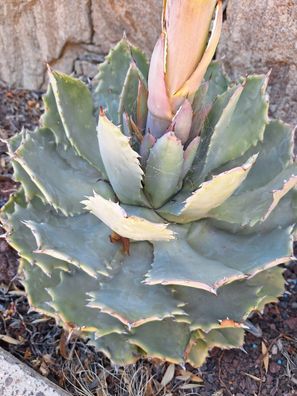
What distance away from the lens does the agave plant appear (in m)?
1.15

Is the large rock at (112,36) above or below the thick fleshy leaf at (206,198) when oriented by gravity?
above

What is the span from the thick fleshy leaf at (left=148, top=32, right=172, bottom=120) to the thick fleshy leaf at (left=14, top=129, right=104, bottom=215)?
0.31 meters

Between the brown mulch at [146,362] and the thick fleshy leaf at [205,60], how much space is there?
63 cm

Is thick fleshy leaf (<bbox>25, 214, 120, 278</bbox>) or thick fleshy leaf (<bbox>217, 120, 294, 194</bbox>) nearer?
thick fleshy leaf (<bbox>25, 214, 120, 278</bbox>)

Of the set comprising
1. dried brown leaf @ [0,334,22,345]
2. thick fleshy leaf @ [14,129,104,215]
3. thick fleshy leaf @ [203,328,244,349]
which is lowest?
dried brown leaf @ [0,334,22,345]

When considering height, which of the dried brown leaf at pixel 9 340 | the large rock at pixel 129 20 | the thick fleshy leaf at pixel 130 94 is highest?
the large rock at pixel 129 20

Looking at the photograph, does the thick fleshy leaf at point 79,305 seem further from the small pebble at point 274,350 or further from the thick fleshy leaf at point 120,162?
the small pebble at point 274,350

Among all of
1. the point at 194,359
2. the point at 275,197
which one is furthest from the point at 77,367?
the point at 275,197

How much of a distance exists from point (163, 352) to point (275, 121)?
0.65 metres

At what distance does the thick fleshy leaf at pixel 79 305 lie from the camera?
3.96 feet

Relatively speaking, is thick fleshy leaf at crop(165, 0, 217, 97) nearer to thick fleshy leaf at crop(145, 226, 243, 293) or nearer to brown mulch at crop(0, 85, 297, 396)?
thick fleshy leaf at crop(145, 226, 243, 293)

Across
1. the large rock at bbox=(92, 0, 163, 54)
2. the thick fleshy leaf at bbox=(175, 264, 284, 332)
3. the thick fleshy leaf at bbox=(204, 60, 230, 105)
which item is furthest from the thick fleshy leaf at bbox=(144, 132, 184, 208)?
the large rock at bbox=(92, 0, 163, 54)

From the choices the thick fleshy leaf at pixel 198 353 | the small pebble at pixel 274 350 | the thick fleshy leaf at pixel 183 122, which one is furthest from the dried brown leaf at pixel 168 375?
the thick fleshy leaf at pixel 183 122

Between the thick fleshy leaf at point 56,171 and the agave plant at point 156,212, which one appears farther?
the thick fleshy leaf at point 56,171
